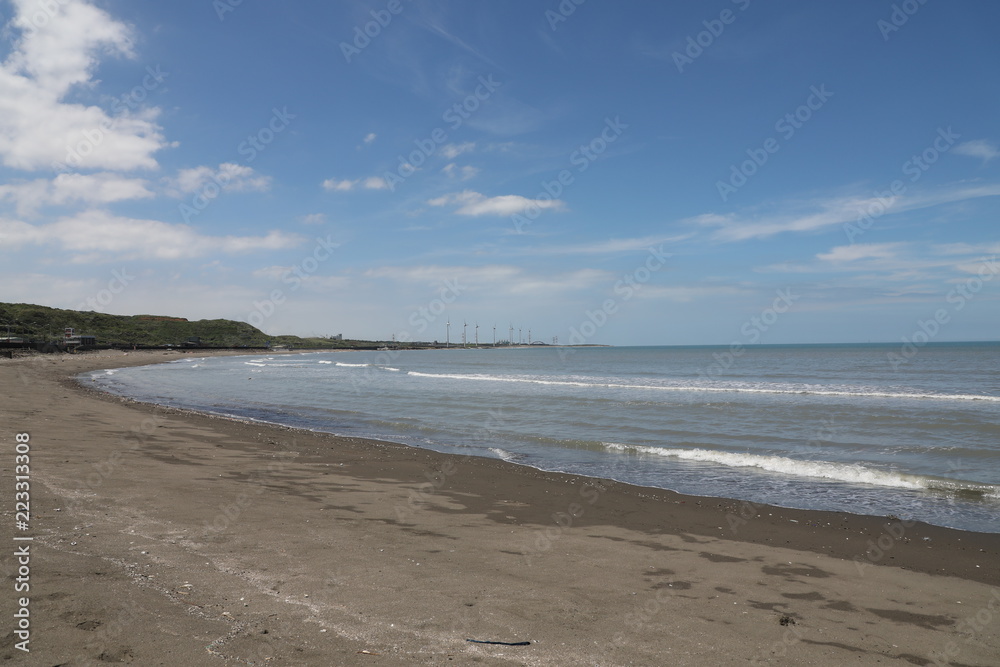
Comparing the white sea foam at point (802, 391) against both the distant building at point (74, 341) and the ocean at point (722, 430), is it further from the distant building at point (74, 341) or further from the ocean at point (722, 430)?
the distant building at point (74, 341)

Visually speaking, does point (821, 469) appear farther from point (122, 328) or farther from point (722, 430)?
point (122, 328)

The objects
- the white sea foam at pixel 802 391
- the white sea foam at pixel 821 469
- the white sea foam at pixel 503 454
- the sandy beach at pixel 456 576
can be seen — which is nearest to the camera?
the sandy beach at pixel 456 576

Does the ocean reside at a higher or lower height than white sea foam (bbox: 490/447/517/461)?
higher

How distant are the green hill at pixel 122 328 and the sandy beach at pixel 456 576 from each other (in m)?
105

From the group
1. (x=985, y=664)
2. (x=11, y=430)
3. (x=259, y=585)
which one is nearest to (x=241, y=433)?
(x=11, y=430)

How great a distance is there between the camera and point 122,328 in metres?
138

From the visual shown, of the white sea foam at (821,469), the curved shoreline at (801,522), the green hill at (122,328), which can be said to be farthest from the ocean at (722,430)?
the green hill at (122,328)

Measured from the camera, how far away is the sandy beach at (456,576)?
4.33 m

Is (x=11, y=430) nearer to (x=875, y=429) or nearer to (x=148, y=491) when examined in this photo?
(x=148, y=491)

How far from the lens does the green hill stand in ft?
352

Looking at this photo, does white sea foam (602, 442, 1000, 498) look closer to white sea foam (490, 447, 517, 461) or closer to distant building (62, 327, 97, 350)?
white sea foam (490, 447, 517, 461)

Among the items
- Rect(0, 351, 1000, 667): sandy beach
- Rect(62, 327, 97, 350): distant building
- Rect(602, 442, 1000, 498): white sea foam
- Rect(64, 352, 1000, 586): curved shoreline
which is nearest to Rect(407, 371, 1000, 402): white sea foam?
Rect(602, 442, 1000, 498): white sea foam

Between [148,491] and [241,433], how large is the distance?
9135 mm

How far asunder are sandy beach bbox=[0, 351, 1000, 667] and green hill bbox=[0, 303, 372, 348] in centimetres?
10520
